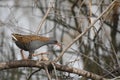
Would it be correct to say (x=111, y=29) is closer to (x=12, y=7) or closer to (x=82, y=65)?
(x=82, y=65)

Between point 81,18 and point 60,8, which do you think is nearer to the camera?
point 81,18

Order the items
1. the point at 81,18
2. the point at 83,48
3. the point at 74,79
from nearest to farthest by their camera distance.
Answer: the point at 74,79 < the point at 81,18 < the point at 83,48

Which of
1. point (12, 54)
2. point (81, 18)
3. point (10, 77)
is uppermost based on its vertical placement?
point (81, 18)

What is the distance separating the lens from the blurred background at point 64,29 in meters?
2.23

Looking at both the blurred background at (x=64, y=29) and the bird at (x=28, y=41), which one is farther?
the blurred background at (x=64, y=29)

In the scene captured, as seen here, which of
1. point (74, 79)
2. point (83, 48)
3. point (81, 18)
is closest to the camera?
point (74, 79)

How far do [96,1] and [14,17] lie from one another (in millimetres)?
561

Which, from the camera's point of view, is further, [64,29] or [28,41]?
[64,29]

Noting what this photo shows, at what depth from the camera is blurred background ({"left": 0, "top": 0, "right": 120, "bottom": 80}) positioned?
223 cm

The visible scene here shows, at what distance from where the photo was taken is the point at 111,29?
7.79ft

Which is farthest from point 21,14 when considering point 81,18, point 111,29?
point 111,29

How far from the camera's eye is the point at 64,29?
7.72ft

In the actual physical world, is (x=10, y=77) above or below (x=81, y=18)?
below

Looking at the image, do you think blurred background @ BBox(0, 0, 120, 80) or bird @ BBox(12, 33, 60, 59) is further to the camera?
blurred background @ BBox(0, 0, 120, 80)
